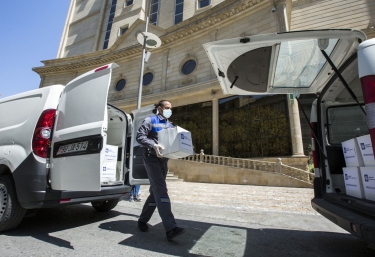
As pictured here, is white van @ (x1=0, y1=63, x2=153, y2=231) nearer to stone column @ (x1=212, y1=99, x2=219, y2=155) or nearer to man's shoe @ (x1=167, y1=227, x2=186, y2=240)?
man's shoe @ (x1=167, y1=227, x2=186, y2=240)

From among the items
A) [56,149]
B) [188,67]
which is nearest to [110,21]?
[188,67]

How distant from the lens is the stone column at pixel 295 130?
11891 millimetres

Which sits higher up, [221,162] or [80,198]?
[221,162]

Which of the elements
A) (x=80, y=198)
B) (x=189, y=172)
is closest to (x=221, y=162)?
(x=189, y=172)

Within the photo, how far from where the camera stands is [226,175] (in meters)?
11.4

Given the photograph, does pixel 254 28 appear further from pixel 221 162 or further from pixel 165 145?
pixel 165 145

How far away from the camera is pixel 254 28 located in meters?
14.5

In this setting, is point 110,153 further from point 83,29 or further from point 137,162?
point 83,29

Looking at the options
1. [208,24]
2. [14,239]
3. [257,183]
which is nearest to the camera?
[14,239]

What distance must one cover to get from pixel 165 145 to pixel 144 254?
1199mm

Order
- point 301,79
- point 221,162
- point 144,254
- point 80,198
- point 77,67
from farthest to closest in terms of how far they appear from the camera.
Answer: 1. point 77,67
2. point 221,162
3. point 301,79
4. point 80,198
5. point 144,254

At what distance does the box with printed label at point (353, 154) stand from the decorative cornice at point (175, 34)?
1509 centimetres

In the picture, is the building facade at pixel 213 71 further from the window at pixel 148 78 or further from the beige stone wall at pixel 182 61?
the window at pixel 148 78

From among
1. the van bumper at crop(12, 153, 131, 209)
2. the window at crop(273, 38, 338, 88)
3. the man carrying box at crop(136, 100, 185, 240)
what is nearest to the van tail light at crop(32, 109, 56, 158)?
the van bumper at crop(12, 153, 131, 209)
